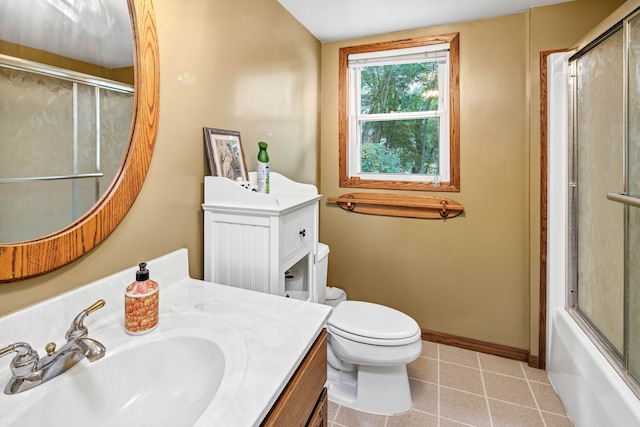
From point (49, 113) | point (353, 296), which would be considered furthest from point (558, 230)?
point (49, 113)

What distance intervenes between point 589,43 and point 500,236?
3.71 ft

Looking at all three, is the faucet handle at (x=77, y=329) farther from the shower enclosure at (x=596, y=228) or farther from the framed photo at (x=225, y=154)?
the shower enclosure at (x=596, y=228)

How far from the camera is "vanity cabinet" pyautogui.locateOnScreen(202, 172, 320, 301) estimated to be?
1296 mm

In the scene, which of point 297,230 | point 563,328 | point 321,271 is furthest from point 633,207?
point 321,271

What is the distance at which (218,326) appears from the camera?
3.07ft

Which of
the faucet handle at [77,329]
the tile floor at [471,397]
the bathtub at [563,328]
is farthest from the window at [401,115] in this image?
the faucet handle at [77,329]

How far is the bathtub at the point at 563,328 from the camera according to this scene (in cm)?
142

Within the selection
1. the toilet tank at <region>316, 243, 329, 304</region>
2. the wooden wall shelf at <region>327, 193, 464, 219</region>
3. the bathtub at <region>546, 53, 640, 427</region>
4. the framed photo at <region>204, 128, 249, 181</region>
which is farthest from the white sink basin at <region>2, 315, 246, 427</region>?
the wooden wall shelf at <region>327, 193, 464, 219</region>

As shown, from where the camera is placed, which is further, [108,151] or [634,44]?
[634,44]

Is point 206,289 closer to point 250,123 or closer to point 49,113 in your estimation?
point 49,113

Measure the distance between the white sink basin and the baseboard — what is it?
6.26ft

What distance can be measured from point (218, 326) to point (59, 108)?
0.70 metres

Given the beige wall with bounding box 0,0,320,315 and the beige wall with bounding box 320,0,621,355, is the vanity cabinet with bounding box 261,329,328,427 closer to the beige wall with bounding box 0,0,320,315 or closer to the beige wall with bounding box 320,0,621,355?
the beige wall with bounding box 0,0,320,315

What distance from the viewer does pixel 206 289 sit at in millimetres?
1206
